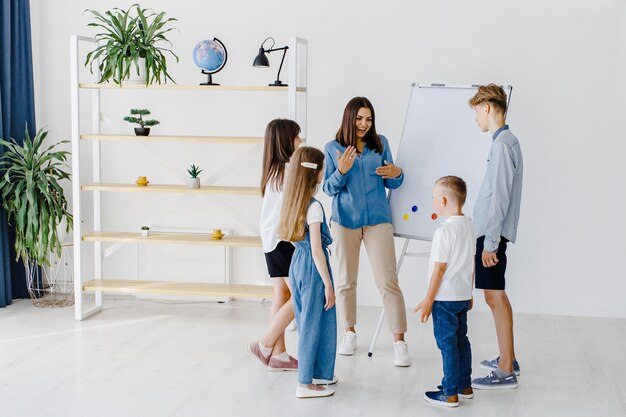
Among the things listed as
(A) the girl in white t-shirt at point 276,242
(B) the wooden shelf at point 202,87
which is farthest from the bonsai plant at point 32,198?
(A) the girl in white t-shirt at point 276,242

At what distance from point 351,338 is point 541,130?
1972 millimetres

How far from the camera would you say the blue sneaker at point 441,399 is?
138 inches

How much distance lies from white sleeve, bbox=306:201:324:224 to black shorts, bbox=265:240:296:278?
47 cm

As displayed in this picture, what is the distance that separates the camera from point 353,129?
4105 millimetres

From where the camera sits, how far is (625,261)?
17.0 feet

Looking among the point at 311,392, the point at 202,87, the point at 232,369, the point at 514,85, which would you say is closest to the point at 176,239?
the point at 202,87

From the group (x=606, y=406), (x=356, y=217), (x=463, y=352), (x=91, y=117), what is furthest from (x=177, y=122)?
(x=606, y=406)

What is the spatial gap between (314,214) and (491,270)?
88 cm

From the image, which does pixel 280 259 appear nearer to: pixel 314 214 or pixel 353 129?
pixel 314 214

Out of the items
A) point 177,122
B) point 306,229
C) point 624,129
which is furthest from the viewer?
point 177,122

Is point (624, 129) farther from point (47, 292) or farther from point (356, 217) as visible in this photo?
point (47, 292)

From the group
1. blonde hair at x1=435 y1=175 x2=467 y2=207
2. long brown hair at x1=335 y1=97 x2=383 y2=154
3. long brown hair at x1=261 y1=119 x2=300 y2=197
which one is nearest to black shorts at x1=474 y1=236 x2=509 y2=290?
blonde hair at x1=435 y1=175 x2=467 y2=207

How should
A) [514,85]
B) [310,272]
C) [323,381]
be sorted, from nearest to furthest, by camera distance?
[310,272]
[323,381]
[514,85]

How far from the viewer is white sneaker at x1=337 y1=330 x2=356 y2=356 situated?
4.30 m
